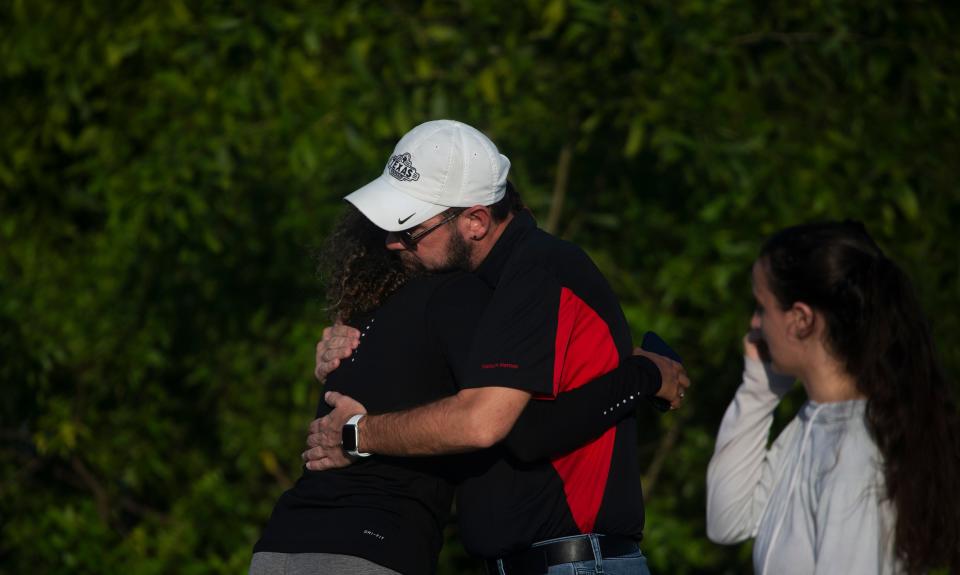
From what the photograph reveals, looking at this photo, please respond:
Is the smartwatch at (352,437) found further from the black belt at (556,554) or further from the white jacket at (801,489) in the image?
the white jacket at (801,489)

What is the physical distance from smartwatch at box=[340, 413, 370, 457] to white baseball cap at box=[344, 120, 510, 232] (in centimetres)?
42

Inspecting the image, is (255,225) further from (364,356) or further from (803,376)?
(803,376)

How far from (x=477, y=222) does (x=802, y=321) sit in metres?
0.74

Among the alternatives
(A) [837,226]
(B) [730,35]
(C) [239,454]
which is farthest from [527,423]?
(C) [239,454]

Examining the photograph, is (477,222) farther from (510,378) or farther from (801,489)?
(801,489)

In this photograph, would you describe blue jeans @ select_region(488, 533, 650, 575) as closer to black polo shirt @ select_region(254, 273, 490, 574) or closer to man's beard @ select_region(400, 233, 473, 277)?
black polo shirt @ select_region(254, 273, 490, 574)

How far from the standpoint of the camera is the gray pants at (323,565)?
7.79ft

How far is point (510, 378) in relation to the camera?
7.41 ft

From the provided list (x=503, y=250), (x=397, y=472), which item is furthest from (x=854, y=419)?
(x=397, y=472)

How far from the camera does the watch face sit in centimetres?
240

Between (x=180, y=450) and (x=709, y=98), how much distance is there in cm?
310

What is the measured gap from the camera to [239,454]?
5.65 meters

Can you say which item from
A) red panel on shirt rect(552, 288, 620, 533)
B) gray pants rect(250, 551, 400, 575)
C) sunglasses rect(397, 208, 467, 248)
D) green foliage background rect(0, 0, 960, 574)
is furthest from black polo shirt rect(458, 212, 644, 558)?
green foliage background rect(0, 0, 960, 574)

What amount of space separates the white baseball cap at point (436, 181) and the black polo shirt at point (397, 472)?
156 mm
